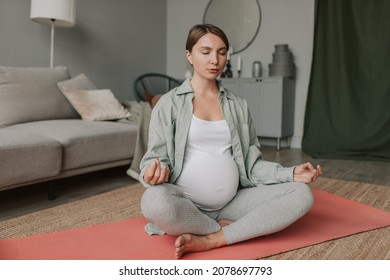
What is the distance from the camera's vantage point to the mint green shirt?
4.69 feet

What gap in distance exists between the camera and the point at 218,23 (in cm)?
493

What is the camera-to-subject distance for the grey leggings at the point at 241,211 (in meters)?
1.29

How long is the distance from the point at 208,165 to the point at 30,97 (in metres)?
1.81

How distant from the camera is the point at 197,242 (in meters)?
1.31

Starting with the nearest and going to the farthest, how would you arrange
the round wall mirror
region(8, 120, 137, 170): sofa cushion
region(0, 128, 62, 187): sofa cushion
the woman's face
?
1. the woman's face
2. region(0, 128, 62, 187): sofa cushion
3. region(8, 120, 137, 170): sofa cushion
4. the round wall mirror

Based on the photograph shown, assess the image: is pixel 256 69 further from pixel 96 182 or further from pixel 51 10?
pixel 96 182

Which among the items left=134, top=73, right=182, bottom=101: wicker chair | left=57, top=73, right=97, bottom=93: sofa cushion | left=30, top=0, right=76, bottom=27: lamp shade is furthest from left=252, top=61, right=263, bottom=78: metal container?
left=30, top=0, right=76, bottom=27: lamp shade

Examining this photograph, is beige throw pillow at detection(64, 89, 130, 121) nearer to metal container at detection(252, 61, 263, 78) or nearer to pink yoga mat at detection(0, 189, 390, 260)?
pink yoga mat at detection(0, 189, 390, 260)

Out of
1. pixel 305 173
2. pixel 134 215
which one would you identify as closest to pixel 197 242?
pixel 305 173

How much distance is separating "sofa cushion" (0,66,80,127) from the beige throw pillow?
100 millimetres
